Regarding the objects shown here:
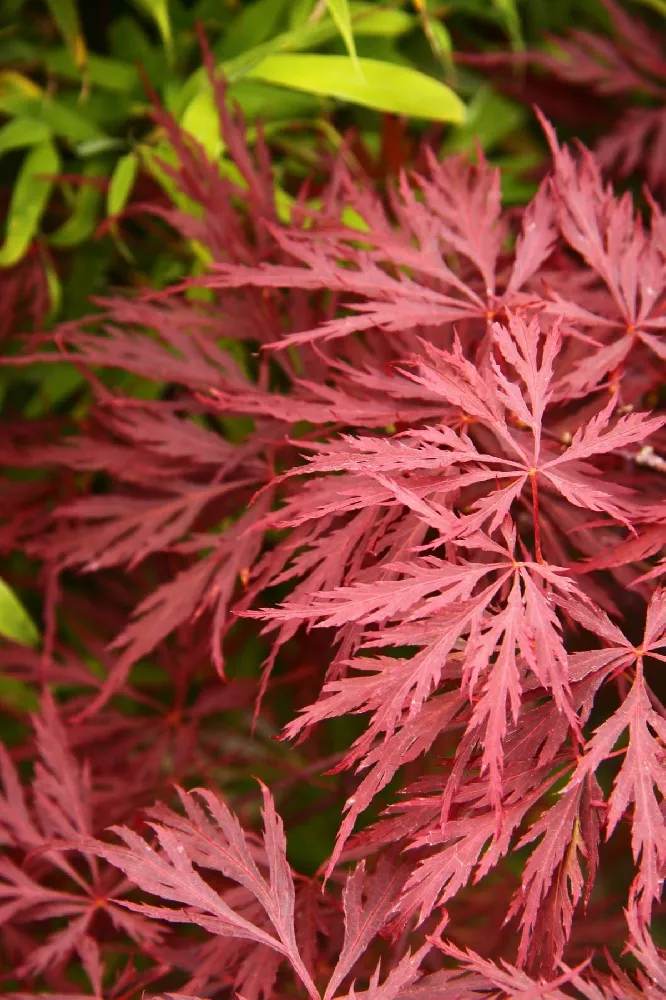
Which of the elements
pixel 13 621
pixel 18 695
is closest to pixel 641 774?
pixel 13 621

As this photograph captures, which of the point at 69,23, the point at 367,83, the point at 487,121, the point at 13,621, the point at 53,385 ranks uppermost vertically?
the point at 69,23

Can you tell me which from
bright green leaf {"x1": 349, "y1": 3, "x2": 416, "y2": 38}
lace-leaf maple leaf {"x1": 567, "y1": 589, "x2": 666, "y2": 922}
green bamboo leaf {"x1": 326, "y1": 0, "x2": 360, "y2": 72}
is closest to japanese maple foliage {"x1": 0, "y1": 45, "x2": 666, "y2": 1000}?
lace-leaf maple leaf {"x1": 567, "y1": 589, "x2": 666, "y2": 922}

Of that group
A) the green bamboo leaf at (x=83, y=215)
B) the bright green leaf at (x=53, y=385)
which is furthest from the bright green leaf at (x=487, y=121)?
the bright green leaf at (x=53, y=385)

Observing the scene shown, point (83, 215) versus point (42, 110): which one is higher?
point (42, 110)

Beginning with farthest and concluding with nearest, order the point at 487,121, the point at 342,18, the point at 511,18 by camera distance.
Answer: the point at 487,121
the point at 511,18
the point at 342,18

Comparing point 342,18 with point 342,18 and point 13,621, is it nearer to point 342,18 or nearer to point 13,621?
point 342,18

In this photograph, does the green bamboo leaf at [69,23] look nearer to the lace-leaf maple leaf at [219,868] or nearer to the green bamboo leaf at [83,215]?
the green bamboo leaf at [83,215]

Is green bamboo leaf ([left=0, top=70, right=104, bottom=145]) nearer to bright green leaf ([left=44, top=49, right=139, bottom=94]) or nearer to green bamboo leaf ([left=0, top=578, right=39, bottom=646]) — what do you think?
bright green leaf ([left=44, top=49, right=139, bottom=94])
